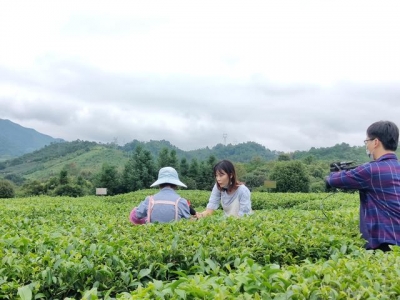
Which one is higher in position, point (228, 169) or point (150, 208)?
point (228, 169)

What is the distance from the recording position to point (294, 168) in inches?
1188

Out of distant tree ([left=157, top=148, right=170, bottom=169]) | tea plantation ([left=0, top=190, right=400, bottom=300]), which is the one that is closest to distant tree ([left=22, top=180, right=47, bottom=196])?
distant tree ([left=157, top=148, right=170, bottom=169])

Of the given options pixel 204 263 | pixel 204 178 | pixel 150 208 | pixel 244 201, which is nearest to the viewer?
pixel 204 263

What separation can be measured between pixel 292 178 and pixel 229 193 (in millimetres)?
26155

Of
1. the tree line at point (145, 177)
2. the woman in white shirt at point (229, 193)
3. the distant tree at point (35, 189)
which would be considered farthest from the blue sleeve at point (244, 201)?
the distant tree at point (35, 189)

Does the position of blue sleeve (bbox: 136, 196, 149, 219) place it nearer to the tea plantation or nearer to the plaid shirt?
the tea plantation

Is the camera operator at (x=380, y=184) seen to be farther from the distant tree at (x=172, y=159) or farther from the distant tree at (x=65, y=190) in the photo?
the distant tree at (x=172, y=159)

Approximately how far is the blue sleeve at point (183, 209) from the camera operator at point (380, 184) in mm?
1655

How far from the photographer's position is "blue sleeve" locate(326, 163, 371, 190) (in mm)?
3238

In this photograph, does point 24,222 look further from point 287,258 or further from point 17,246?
point 287,258

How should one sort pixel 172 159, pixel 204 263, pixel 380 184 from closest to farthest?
1. pixel 204 263
2. pixel 380 184
3. pixel 172 159

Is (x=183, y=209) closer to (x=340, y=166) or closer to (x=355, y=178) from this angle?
(x=340, y=166)

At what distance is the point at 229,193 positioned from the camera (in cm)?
478

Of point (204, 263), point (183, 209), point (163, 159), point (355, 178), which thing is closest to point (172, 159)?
point (163, 159)
